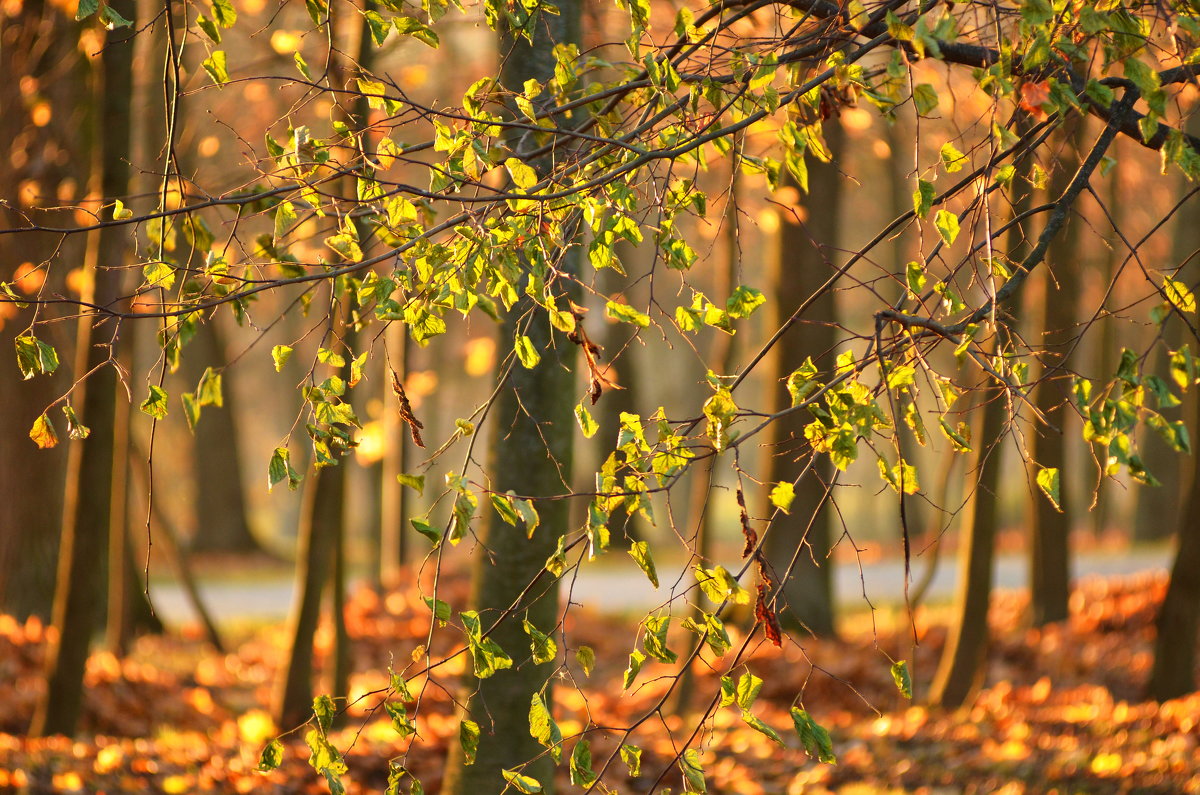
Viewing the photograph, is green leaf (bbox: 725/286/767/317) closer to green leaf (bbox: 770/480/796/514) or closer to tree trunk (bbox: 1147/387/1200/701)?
green leaf (bbox: 770/480/796/514)

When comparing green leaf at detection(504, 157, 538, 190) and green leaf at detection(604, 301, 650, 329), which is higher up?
green leaf at detection(504, 157, 538, 190)

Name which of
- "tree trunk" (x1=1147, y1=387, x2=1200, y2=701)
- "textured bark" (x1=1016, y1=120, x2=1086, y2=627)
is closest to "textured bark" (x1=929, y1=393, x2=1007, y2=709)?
"tree trunk" (x1=1147, y1=387, x2=1200, y2=701)

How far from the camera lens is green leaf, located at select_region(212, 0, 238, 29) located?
2664 mm

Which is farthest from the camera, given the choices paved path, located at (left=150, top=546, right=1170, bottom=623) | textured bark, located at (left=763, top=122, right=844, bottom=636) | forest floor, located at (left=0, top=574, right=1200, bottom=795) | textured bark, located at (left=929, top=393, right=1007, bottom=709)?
paved path, located at (left=150, top=546, right=1170, bottom=623)

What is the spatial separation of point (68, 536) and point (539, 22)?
10.8 ft

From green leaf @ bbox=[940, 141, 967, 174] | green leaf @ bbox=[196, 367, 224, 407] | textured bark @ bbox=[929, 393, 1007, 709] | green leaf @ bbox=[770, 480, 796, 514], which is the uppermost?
green leaf @ bbox=[940, 141, 967, 174]

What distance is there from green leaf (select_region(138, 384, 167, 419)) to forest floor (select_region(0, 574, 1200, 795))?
1.48m

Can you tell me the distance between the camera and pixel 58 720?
562 cm

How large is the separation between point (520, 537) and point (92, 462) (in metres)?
2.30

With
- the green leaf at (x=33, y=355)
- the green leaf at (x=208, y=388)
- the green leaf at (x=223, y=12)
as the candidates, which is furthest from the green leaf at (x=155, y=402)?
the green leaf at (x=223, y=12)

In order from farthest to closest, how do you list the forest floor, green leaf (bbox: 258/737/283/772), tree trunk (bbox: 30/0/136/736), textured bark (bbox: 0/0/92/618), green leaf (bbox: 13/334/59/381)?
textured bark (bbox: 0/0/92/618) < the forest floor < tree trunk (bbox: 30/0/136/736) < green leaf (bbox: 258/737/283/772) < green leaf (bbox: 13/334/59/381)

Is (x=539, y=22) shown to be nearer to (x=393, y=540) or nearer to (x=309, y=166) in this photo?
(x=309, y=166)

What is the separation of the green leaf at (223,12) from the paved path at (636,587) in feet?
31.8

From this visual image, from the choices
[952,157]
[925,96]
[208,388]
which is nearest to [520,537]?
[208,388]
